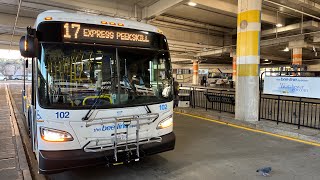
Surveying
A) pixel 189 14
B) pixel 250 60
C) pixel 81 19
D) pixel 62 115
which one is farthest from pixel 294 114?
pixel 189 14

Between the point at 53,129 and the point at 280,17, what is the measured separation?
17846 millimetres

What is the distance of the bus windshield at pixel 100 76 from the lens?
3.60 meters

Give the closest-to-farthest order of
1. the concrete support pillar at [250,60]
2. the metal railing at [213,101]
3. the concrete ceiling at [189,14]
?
1. the concrete support pillar at [250,60]
2. the metal railing at [213,101]
3. the concrete ceiling at [189,14]

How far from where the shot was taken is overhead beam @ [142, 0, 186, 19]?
458 inches

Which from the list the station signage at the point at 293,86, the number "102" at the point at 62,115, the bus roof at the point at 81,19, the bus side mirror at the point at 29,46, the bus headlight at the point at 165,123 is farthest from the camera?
the station signage at the point at 293,86

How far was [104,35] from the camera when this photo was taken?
4.04 meters

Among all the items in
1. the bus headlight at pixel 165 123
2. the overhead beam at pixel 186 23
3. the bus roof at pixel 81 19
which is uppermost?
the overhead beam at pixel 186 23

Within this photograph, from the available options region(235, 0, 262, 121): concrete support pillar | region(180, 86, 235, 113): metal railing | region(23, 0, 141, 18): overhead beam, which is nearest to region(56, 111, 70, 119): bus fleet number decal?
region(235, 0, 262, 121): concrete support pillar

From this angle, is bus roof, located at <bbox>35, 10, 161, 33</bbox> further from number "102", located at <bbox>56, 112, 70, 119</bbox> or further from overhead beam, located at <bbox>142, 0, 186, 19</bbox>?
overhead beam, located at <bbox>142, 0, 186, 19</bbox>

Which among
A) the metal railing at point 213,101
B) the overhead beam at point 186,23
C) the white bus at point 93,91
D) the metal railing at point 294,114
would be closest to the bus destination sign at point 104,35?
the white bus at point 93,91

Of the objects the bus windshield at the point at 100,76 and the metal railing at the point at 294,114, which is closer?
the bus windshield at the point at 100,76

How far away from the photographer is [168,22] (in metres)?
18.2

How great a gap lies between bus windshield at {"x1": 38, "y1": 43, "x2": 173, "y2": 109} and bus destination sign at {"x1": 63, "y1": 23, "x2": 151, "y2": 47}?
4.2 inches

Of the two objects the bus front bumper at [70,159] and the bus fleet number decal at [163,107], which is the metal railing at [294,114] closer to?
the bus fleet number decal at [163,107]
